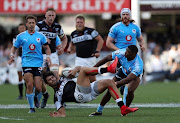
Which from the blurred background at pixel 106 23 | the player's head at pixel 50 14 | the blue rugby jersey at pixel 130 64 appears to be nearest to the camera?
the blue rugby jersey at pixel 130 64

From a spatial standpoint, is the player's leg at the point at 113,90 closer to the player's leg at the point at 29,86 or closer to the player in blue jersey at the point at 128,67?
the player in blue jersey at the point at 128,67

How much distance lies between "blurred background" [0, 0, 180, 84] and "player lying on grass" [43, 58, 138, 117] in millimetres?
13997

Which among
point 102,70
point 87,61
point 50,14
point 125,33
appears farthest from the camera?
point 87,61

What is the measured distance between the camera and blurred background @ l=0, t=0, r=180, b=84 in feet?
79.9

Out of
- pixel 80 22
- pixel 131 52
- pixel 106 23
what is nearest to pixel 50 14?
pixel 80 22

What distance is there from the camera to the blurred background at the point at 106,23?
24.4 metres

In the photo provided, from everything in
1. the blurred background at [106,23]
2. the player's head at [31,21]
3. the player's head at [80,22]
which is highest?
the player's head at [31,21]

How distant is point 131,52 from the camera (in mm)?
10062

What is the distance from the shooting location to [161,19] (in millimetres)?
32062

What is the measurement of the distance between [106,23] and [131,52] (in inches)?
760

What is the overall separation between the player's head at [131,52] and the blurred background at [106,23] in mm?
13321

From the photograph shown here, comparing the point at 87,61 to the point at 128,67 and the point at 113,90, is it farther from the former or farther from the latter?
the point at 113,90

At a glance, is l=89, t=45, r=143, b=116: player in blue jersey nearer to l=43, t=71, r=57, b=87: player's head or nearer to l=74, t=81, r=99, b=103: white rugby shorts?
l=74, t=81, r=99, b=103: white rugby shorts

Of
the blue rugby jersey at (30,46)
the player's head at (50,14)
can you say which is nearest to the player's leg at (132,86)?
the blue rugby jersey at (30,46)
